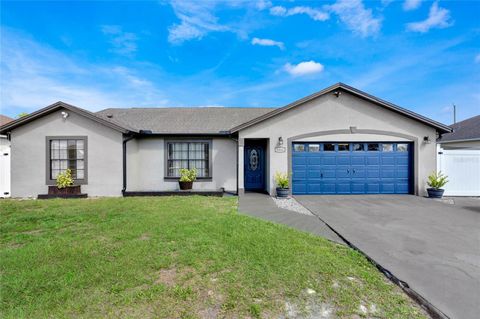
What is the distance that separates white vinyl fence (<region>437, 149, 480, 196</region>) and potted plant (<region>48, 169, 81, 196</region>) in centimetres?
1670

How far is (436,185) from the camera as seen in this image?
9984 mm

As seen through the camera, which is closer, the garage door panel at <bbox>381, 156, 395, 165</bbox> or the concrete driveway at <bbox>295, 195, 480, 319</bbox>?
the concrete driveway at <bbox>295, 195, 480, 319</bbox>

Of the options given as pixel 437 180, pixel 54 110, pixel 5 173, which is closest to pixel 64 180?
pixel 5 173

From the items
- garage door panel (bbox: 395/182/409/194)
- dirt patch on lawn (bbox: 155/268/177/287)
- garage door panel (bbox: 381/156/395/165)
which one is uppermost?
garage door panel (bbox: 381/156/395/165)

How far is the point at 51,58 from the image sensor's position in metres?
11.4

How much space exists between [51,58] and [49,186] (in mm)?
6492

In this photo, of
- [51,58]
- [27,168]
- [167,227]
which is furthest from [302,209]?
[51,58]

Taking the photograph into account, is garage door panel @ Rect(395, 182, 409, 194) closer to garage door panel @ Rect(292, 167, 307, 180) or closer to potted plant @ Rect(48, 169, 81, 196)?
garage door panel @ Rect(292, 167, 307, 180)

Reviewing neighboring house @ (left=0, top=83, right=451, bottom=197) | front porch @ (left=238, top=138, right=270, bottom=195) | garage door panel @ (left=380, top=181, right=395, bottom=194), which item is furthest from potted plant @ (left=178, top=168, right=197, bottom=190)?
garage door panel @ (left=380, top=181, right=395, bottom=194)

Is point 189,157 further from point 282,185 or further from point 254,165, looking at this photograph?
point 282,185

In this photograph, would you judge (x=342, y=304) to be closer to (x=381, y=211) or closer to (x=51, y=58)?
(x=381, y=211)

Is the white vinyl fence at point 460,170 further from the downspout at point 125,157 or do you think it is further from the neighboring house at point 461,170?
the downspout at point 125,157

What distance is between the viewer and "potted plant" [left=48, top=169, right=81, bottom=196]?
996 cm

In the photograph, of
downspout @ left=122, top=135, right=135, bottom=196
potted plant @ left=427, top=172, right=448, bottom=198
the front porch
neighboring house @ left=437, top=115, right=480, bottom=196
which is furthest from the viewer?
the front porch
